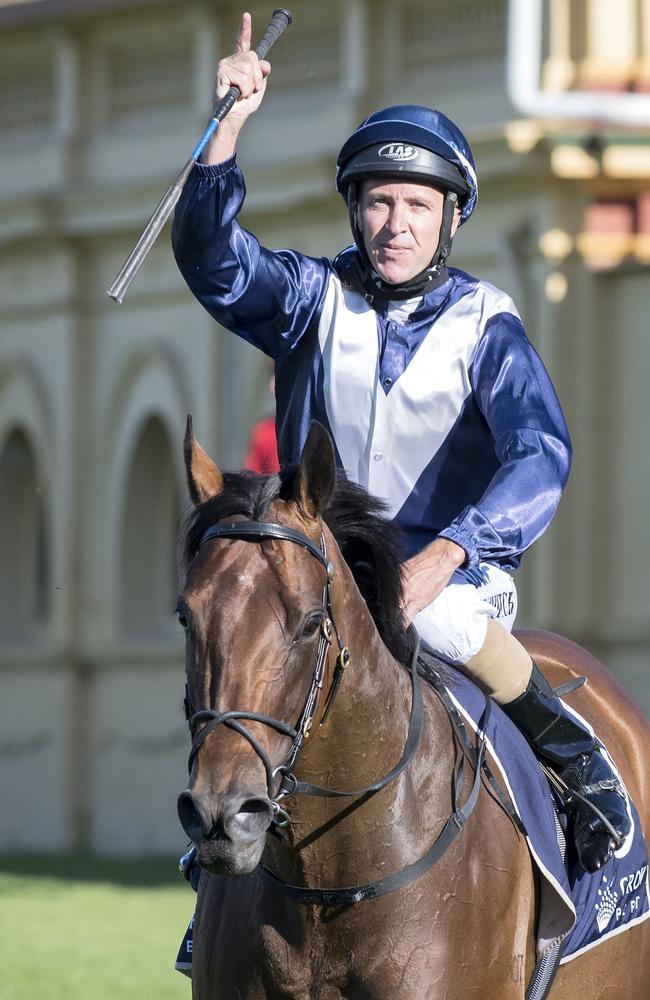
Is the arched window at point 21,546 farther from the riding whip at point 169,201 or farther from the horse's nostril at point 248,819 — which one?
the horse's nostril at point 248,819

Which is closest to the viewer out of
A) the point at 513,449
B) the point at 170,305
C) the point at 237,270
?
the point at 513,449

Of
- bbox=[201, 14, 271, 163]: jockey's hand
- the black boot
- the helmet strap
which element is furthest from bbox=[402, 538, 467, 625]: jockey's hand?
bbox=[201, 14, 271, 163]: jockey's hand

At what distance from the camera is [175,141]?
18.2 metres

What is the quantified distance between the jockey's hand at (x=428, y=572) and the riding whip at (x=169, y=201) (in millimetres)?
820

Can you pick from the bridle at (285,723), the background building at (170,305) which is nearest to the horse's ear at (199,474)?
the bridle at (285,723)

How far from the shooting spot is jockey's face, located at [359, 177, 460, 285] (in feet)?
17.5

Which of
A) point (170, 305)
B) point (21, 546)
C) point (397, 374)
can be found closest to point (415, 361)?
point (397, 374)

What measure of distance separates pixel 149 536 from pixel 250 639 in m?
14.9

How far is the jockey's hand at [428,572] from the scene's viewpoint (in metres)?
4.79

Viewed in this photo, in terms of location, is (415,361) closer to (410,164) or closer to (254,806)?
(410,164)

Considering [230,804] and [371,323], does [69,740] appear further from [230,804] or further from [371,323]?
[230,804]

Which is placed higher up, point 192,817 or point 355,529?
point 355,529

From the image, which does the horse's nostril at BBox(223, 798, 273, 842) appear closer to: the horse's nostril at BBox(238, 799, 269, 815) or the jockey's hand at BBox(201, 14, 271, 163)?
the horse's nostril at BBox(238, 799, 269, 815)

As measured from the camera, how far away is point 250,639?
4184 mm
